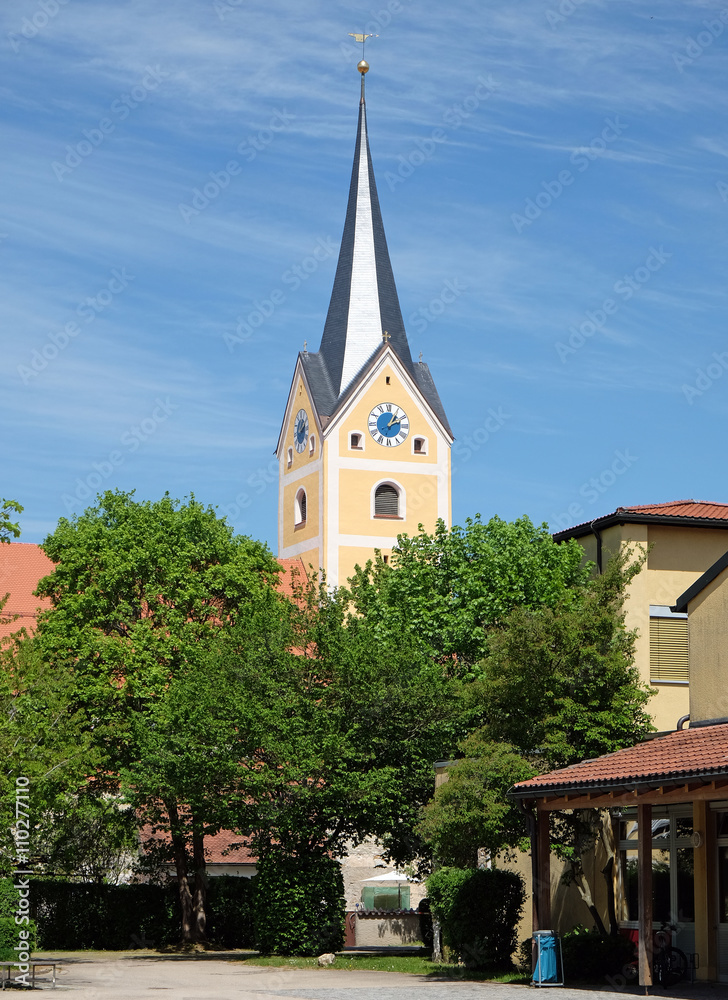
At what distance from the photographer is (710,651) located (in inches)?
981

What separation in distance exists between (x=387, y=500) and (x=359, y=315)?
9.54m

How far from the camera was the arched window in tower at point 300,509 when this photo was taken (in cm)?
7119

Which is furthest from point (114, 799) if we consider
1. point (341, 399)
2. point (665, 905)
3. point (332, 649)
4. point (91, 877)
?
point (341, 399)

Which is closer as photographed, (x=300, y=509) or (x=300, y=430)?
(x=300, y=509)

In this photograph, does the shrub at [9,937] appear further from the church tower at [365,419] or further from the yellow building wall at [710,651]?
the church tower at [365,419]

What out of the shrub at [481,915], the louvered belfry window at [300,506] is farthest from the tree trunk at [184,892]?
the louvered belfry window at [300,506]

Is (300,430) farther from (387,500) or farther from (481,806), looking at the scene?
(481,806)

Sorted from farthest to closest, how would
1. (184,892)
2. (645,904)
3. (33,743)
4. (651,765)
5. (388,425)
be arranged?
(388,425) < (184,892) < (33,743) < (651,765) < (645,904)

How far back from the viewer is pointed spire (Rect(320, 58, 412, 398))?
2751 inches

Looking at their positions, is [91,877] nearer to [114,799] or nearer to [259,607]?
[114,799]

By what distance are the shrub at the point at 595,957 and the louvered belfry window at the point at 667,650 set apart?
10.5 metres

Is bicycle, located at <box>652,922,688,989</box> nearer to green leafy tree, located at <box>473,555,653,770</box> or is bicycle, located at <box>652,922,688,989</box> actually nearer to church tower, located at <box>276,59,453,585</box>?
green leafy tree, located at <box>473,555,653,770</box>

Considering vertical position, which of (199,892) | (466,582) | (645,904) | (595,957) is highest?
(466,582)

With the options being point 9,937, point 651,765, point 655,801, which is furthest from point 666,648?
point 9,937
